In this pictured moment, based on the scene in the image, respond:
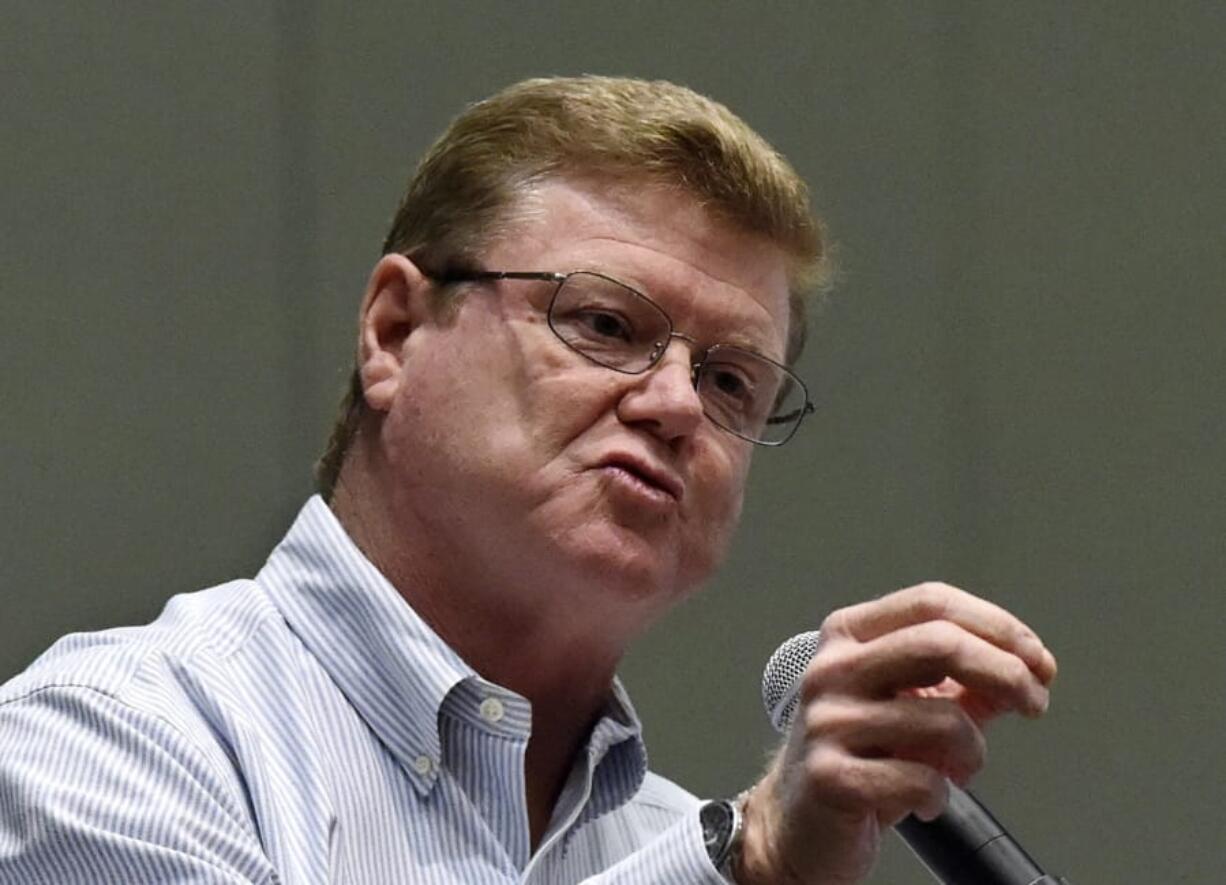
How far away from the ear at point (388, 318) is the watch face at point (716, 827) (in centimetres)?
69

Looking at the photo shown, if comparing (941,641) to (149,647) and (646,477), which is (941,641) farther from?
(149,647)

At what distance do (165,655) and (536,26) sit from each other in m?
1.39

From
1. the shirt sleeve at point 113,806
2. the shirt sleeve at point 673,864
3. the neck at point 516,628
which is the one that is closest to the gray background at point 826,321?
the neck at point 516,628

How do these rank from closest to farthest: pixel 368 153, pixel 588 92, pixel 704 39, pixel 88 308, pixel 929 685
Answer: pixel 929 685 → pixel 588 92 → pixel 88 308 → pixel 368 153 → pixel 704 39

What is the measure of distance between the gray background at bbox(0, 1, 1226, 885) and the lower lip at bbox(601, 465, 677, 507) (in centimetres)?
83

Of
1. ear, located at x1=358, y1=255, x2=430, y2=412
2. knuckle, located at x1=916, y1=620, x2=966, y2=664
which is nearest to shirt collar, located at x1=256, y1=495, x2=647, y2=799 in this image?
ear, located at x1=358, y1=255, x2=430, y2=412

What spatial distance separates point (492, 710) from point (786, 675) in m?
0.29

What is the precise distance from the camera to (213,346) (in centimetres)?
244

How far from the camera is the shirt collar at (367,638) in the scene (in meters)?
1.67

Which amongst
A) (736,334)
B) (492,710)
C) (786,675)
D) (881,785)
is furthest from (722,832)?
(736,334)

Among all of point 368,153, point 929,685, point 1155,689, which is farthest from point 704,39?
point 929,685

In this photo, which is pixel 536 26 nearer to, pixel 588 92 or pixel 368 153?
pixel 368 153

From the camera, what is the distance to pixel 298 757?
159 cm

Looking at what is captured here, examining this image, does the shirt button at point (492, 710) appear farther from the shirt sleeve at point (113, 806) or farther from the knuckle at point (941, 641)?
the knuckle at point (941, 641)
